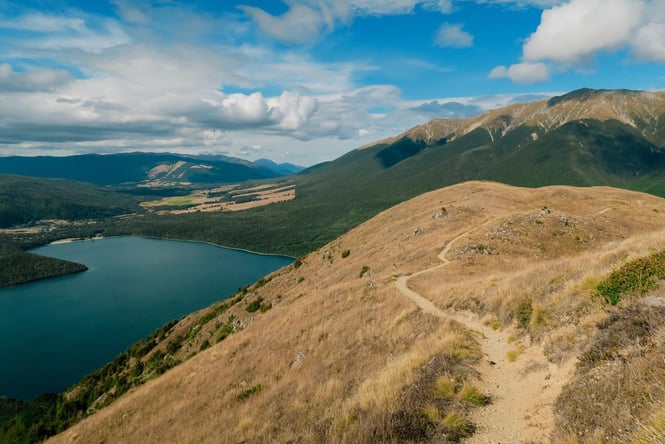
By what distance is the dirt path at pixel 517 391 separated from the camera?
1073cm

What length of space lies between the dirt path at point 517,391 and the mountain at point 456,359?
6 centimetres

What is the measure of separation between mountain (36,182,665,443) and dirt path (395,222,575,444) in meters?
0.06

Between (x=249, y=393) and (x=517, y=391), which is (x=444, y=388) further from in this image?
(x=249, y=393)

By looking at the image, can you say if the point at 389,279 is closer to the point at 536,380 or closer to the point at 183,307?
the point at 536,380

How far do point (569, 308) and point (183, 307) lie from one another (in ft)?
642

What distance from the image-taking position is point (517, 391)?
43.2 ft

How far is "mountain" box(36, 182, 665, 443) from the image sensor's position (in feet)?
35.5

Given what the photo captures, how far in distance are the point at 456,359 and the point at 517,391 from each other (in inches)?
121

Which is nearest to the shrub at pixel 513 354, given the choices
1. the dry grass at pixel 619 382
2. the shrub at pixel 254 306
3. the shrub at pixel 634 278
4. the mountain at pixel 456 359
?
the mountain at pixel 456 359

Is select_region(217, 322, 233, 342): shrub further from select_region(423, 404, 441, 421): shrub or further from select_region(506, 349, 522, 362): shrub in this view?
select_region(423, 404, 441, 421): shrub

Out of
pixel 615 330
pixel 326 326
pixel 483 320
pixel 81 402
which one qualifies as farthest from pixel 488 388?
pixel 81 402

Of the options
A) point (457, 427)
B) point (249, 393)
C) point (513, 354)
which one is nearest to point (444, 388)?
point (457, 427)

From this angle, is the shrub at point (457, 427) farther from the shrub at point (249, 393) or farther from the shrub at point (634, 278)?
the shrub at point (249, 393)

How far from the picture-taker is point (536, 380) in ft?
43.9
